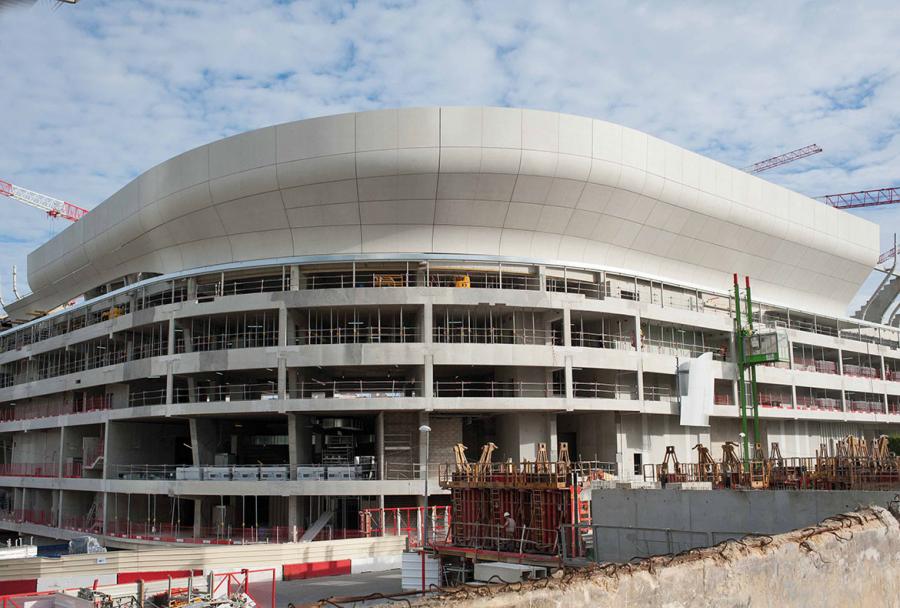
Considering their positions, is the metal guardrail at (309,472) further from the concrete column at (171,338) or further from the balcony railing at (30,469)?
the balcony railing at (30,469)

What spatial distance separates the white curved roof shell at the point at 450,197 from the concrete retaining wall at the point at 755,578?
34.9 metres

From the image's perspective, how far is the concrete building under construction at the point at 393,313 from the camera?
146 ft

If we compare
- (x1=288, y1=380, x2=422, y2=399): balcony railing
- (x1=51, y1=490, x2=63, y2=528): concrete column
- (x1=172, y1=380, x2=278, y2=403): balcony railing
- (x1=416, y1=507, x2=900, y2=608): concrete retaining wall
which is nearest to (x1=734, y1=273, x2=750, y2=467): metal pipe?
(x1=288, y1=380, x2=422, y2=399): balcony railing

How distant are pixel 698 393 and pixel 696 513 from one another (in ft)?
86.8

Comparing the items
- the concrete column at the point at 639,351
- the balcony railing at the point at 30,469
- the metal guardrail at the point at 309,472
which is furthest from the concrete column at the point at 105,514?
the concrete column at the point at 639,351

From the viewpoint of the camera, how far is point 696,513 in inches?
1006

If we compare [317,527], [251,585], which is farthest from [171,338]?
[251,585]

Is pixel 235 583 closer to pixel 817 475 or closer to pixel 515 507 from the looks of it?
pixel 515 507

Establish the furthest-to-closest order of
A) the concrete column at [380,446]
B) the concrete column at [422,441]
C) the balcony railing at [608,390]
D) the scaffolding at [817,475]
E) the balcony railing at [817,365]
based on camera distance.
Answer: the balcony railing at [817,365]
the balcony railing at [608,390]
the concrete column at [380,446]
the concrete column at [422,441]
the scaffolding at [817,475]

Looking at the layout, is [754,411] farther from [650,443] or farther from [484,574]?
[484,574]

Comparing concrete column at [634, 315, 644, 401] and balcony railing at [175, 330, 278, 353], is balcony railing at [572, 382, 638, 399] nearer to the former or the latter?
concrete column at [634, 315, 644, 401]

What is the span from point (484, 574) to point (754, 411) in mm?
33259

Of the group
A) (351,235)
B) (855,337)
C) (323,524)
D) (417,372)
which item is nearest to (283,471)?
(323,524)

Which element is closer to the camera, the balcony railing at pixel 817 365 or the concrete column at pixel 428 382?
the concrete column at pixel 428 382
